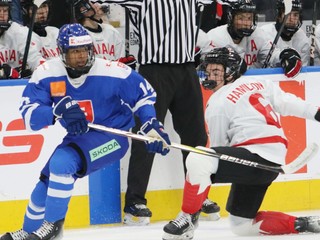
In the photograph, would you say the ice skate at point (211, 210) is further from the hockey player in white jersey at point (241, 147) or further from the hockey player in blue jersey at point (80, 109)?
the hockey player in blue jersey at point (80, 109)

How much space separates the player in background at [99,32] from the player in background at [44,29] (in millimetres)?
188

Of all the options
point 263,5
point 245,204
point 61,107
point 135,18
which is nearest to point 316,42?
point 263,5

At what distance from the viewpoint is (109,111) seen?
17.6 feet

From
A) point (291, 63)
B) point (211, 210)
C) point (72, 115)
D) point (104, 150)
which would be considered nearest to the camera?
point (72, 115)

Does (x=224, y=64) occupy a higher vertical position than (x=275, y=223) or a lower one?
higher

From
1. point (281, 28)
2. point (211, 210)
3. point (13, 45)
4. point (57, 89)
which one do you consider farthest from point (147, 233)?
point (281, 28)

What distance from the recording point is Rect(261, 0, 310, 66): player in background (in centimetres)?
690

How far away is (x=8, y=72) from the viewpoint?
612 cm

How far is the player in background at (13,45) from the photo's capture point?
251 inches

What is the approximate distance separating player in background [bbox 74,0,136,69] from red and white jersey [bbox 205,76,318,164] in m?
1.34

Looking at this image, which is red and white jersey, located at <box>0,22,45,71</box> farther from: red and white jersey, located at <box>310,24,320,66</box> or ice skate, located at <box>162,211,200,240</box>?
red and white jersey, located at <box>310,24,320,66</box>

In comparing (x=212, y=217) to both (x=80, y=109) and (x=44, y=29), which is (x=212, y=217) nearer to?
(x=80, y=109)

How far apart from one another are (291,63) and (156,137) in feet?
4.69

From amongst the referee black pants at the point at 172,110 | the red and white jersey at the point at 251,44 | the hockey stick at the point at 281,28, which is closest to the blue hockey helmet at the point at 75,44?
the referee black pants at the point at 172,110
